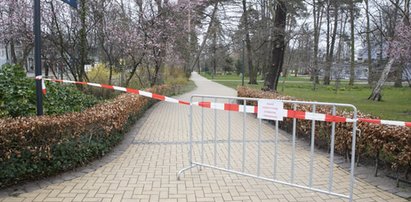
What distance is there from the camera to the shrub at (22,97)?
20.0ft

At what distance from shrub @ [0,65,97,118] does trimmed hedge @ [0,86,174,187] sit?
4.24 feet

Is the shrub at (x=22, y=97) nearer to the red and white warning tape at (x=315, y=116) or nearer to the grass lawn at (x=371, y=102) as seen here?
the red and white warning tape at (x=315, y=116)

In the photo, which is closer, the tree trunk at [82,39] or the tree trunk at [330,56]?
the tree trunk at [82,39]

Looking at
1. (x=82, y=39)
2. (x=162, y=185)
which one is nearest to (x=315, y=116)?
(x=162, y=185)

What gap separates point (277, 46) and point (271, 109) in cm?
1098

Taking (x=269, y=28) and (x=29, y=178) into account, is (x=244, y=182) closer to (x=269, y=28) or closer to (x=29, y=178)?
(x=29, y=178)

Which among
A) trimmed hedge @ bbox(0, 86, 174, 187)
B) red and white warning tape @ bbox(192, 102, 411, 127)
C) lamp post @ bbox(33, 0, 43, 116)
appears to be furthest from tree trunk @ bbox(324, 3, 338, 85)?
lamp post @ bbox(33, 0, 43, 116)

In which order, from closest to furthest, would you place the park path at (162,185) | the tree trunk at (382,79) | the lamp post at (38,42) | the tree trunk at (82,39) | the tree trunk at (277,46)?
1. the park path at (162,185)
2. the lamp post at (38,42)
3. the tree trunk at (82,39)
4. the tree trunk at (277,46)
5. the tree trunk at (382,79)

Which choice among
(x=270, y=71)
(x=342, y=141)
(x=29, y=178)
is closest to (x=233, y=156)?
(x=342, y=141)

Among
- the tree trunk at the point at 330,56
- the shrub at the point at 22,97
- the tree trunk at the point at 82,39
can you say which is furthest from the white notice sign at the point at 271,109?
the tree trunk at the point at 330,56

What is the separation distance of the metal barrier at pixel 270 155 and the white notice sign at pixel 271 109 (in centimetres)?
8

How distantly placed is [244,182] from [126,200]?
163 centimetres

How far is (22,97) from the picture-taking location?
6.38m

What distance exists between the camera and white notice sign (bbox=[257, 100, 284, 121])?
428cm
